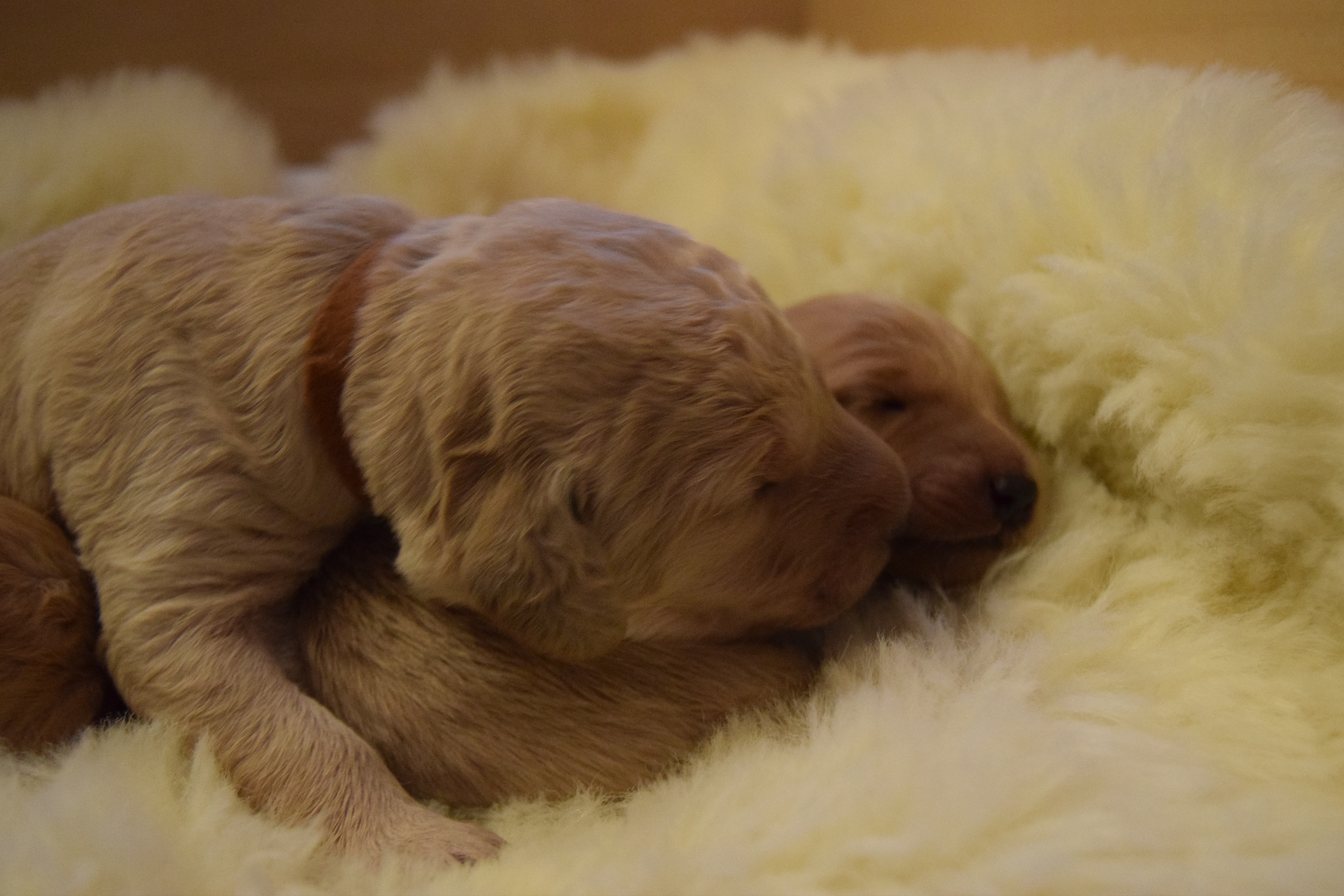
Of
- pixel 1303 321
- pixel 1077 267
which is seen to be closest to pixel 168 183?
pixel 1077 267

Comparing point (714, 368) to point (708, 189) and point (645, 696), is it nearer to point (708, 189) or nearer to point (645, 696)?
point (645, 696)

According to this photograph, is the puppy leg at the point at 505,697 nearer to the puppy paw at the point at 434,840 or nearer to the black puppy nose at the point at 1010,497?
the puppy paw at the point at 434,840

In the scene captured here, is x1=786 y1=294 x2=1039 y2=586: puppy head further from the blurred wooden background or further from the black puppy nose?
the blurred wooden background

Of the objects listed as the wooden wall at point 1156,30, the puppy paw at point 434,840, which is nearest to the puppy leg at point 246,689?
the puppy paw at point 434,840

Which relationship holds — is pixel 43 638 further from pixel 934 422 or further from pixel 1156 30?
pixel 1156 30

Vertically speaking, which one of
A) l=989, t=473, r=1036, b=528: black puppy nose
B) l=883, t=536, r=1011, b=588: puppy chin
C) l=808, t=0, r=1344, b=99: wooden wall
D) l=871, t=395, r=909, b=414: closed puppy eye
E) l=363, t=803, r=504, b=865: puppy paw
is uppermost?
l=808, t=0, r=1344, b=99: wooden wall

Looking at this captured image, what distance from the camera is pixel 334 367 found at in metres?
0.96

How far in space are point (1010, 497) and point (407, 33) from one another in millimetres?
2084

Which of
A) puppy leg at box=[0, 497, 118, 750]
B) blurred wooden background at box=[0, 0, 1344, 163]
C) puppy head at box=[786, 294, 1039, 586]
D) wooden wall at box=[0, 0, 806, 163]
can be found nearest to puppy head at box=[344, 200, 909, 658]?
puppy head at box=[786, 294, 1039, 586]

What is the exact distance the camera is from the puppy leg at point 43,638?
0.95m

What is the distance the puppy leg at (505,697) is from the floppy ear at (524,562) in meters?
0.10

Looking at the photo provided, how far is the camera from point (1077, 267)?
114 cm

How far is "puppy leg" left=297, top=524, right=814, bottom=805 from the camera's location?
3.12 ft

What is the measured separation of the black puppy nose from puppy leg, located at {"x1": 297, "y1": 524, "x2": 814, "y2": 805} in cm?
30
